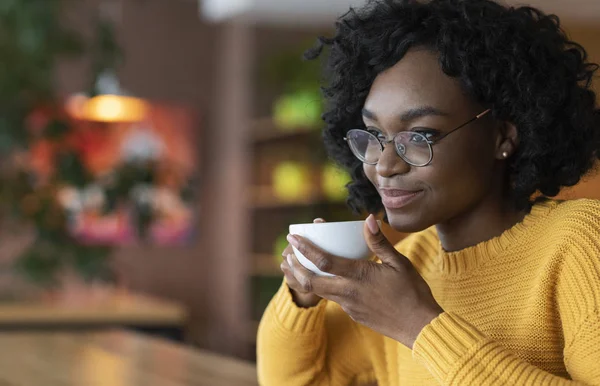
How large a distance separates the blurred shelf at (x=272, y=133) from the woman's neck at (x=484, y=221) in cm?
443

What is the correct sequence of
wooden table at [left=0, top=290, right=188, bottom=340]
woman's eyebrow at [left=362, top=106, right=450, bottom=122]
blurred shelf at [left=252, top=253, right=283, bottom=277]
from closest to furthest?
woman's eyebrow at [left=362, top=106, right=450, bottom=122], wooden table at [left=0, top=290, right=188, bottom=340], blurred shelf at [left=252, top=253, right=283, bottom=277]

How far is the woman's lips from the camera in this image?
44.3 inches

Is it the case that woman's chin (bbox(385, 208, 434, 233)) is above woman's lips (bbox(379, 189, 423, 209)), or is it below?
below

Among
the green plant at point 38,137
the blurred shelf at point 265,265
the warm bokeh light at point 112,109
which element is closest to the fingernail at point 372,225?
the green plant at point 38,137

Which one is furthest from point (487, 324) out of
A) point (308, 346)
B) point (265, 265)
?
point (265, 265)

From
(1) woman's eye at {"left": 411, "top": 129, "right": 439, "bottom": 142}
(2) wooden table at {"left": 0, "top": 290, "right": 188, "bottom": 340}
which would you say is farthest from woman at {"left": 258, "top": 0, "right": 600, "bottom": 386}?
(2) wooden table at {"left": 0, "top": 290, "right": 188, "bottom": 340}

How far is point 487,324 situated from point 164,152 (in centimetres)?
603

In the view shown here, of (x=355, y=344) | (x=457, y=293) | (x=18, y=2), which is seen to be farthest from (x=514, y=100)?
(x=18, y=2)

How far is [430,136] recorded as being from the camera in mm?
1111

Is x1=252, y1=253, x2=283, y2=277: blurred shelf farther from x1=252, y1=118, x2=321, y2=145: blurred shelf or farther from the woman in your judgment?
the woman

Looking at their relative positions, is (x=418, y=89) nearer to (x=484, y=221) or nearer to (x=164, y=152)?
(x=484, y=221)

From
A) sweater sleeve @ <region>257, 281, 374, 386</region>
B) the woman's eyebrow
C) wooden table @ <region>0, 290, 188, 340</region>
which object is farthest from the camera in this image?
wooden table @ <region>0, 290, 188, 340</region>

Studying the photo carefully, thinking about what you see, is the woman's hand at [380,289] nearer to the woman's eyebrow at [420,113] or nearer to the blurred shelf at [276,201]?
the woman's eyebrow at [420,113]

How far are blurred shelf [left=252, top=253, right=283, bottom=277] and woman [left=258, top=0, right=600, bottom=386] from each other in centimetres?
508
